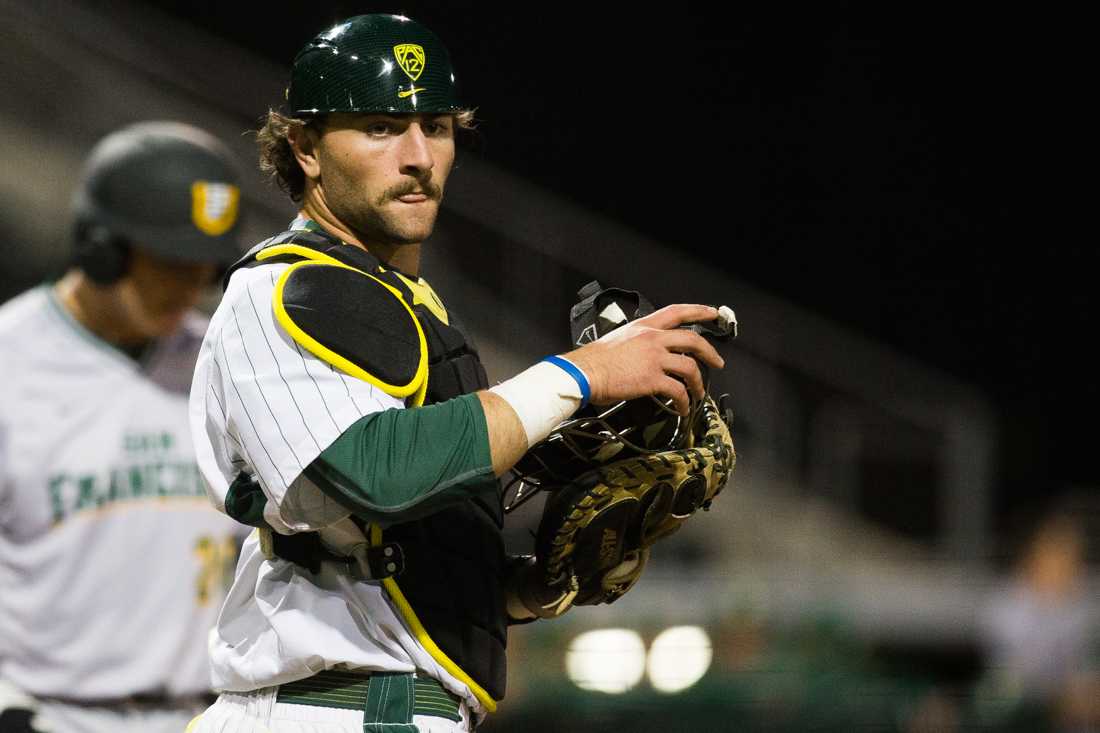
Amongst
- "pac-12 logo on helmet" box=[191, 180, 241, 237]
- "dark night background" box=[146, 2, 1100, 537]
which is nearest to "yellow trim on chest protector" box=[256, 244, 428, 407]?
"pac-12 logo on helmet" box=[191, 180, 241, 237]

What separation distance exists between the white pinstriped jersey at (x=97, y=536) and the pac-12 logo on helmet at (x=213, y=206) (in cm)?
45

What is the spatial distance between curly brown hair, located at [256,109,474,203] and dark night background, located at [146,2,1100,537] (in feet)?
25.2

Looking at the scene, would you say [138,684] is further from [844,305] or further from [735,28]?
[735,28]

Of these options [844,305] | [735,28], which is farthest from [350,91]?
[735,28]

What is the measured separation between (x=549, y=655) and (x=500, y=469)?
3253 millimetres

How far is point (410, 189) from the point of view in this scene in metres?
2.48

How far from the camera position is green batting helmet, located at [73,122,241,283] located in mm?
3896

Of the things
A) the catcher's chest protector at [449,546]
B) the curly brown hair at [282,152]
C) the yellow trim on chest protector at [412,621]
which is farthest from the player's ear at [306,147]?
the yellow trim on chest protector at [412,621]

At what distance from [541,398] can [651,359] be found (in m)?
0.19

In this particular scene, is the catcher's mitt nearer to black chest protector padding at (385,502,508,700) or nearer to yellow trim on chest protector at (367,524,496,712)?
black chest protector padding at (385,502,508,700)

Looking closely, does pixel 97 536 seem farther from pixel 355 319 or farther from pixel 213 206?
pixel 355 319

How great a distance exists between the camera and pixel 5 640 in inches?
142

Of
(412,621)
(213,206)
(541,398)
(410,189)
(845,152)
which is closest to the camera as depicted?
(541,398)

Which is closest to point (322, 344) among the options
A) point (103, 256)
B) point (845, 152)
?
point (103, 256)
